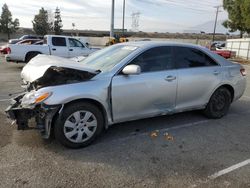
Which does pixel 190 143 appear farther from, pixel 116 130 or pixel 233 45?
pixel 233 45

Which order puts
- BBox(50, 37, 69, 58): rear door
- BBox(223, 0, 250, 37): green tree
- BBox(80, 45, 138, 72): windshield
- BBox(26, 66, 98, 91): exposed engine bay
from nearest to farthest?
BBox(26, 66, 98, 91): exposed engine bay, BBox(80, 45, 138, 72): windshield, BBox(50, 37, 69, 58): rear door, BBox(223, 0, 250, 37): green tree

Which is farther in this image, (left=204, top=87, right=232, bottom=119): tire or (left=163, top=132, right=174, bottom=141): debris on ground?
(left=204, top=87, right=232, bottom=119): tire

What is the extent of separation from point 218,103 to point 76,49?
9639mm

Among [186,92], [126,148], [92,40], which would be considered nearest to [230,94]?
[186,92]

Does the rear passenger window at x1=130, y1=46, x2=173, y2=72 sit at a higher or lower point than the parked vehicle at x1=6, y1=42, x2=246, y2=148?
higher

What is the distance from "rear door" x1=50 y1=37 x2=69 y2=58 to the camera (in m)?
13.1

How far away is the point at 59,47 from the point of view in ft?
43.2

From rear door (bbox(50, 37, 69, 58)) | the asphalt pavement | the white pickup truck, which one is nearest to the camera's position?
the asphalt pavement

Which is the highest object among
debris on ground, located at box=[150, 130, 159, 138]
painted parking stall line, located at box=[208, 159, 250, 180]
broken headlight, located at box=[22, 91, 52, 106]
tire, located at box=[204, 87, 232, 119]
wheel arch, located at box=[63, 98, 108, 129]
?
broken headlight, located at box=[22, 91, 52, 106]

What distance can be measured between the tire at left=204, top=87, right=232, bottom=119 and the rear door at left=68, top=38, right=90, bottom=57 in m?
9.32

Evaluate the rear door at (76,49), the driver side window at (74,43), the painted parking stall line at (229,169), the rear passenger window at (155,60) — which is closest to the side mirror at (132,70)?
the rear passenger window at (155,60)

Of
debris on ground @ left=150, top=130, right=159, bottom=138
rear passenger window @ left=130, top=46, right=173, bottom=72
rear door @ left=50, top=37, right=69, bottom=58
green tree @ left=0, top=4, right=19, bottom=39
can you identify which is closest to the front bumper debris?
rear passenger window @ left=130, top=46, right=173, bottom=72

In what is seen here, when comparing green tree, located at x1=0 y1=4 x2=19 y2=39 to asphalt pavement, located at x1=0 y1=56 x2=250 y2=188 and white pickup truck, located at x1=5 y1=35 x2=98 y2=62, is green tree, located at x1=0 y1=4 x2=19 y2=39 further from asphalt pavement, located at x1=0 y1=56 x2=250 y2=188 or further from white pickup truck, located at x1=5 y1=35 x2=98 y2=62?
asphalt pavement, located at x1=0 y1=56 x2=250 y2=188

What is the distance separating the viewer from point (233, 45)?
105 feet
